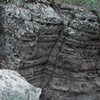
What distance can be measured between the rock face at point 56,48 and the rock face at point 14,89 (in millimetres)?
2131

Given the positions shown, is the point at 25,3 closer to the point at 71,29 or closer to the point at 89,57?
the point at 71,29

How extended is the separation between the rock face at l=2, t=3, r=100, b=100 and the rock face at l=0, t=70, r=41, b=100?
213 centimetres

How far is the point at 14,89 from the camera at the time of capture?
15.8 feet

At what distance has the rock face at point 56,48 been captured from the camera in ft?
24.5

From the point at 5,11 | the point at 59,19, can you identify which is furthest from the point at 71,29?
the point at 5,11

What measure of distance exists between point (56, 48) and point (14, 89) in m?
3.72

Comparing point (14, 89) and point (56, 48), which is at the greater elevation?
point (14, 89)

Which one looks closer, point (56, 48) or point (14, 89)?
point (14, 89)

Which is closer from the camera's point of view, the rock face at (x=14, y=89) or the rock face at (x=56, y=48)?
the rock face at (x=14, y=89)

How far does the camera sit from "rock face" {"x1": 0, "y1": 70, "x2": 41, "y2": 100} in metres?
4.66

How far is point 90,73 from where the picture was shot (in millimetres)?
8703

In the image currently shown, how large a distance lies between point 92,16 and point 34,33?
219 centimetres

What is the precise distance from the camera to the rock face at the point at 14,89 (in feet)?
15.3

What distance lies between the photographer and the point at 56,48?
327 inches
